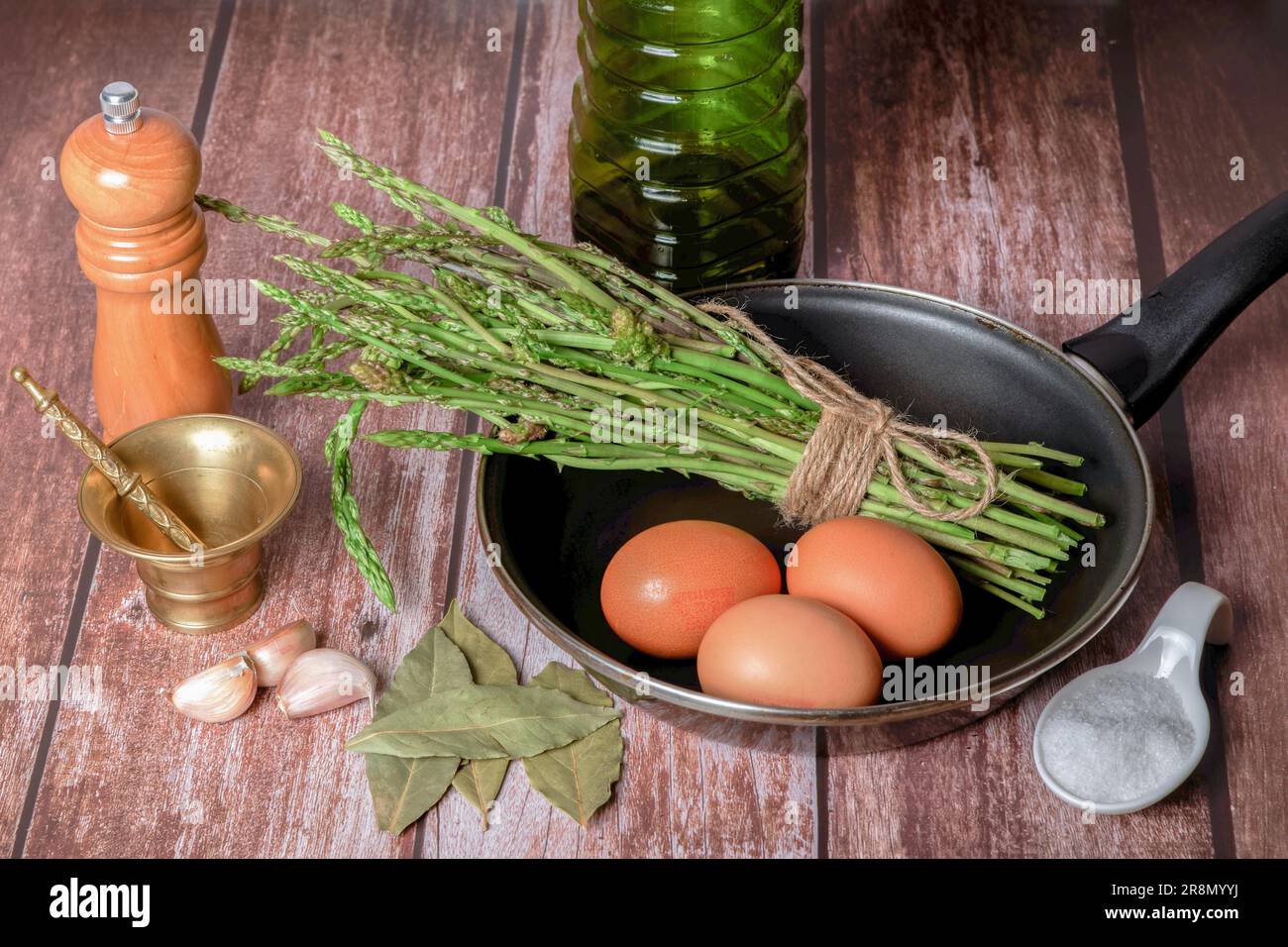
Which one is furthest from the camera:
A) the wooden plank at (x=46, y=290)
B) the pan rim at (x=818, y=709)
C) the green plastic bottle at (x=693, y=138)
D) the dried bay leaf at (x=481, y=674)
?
the green plastic bottle at (x=693, y=138)

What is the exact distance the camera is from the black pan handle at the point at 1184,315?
111 cm

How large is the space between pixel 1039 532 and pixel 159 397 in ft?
2.31

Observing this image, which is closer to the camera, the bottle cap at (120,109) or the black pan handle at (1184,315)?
the bottle cap at (120,109)

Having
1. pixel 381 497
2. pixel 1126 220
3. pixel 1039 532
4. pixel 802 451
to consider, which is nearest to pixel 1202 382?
pixel 1126 220

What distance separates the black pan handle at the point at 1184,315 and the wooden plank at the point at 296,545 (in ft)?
1.85

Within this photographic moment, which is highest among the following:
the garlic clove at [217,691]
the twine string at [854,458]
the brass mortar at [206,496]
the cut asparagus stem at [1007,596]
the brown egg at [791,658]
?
the twine string at [854,458]

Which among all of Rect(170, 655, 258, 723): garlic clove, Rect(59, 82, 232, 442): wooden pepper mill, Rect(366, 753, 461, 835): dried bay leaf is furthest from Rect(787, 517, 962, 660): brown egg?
Rect(59, 82, 232, 442): wooden pepper mill

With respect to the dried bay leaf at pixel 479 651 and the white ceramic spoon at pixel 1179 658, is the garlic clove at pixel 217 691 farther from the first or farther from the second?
the white ceramic spoon at pixel 1179 658

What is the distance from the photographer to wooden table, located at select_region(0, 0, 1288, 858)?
3.11 feet

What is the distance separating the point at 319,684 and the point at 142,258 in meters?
0.35

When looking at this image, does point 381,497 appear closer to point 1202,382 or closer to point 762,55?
point 762,55

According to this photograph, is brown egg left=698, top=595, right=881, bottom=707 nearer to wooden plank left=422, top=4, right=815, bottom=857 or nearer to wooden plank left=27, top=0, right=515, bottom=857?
wooden plank left=422, top=4, right=815, bottom=857

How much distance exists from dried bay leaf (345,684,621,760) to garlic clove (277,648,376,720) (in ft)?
0.14

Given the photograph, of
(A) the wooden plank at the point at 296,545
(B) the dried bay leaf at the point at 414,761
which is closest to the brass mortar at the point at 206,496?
(A) the wooden plank at the point at 296,545
